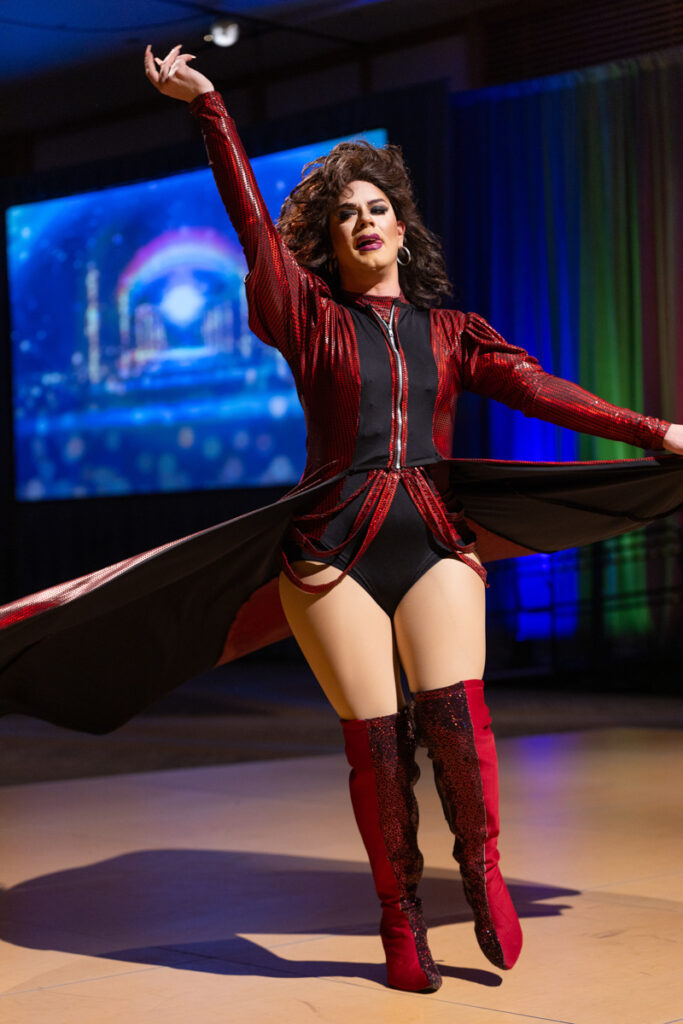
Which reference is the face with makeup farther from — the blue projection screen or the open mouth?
the blue projection screen

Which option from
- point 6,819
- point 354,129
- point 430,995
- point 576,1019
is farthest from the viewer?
point 354,129

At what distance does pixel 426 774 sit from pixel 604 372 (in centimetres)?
433

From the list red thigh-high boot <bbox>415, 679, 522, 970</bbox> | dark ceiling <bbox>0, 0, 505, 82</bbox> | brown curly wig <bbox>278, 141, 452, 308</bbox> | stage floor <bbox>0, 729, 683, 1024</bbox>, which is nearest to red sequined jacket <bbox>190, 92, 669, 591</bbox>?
brown curly wig <bbox>278, 141, 452, 308</bbox>

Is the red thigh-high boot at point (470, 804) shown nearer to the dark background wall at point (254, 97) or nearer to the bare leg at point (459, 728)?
the bare leg at point (459, 728)

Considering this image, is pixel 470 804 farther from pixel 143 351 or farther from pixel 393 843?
pixel 143 351

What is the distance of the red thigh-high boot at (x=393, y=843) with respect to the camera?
8.10 feet

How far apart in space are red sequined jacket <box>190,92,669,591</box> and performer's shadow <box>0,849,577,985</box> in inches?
33.2

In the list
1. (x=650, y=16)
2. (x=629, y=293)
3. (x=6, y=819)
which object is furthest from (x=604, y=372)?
(x=6, y=819)

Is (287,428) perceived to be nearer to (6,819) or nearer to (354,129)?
(354,129)

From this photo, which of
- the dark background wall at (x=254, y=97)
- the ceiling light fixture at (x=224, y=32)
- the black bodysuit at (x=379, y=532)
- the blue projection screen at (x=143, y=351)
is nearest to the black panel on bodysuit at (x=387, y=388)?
the black bodysuit at (x=379, y=532)

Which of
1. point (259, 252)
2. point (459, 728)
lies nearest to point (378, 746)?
point (459, 728)

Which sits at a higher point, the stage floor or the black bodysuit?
the black bodysuit

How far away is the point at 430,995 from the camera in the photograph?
2447mm

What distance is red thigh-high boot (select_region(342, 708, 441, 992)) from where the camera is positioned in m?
2.47
